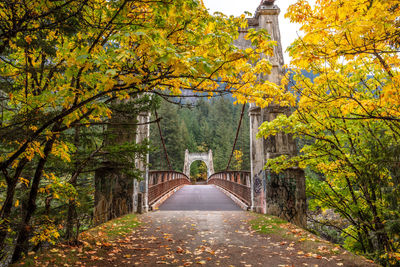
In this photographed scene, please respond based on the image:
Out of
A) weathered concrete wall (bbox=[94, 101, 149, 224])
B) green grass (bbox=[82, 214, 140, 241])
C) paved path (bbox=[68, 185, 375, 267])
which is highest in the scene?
weathered concrete wall (bbox=[94, 101, 149, 224])

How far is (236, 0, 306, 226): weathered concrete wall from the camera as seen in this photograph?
602cm

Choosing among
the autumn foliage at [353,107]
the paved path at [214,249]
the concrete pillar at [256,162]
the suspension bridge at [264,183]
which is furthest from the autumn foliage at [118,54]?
the concrete pillar at [256,162]

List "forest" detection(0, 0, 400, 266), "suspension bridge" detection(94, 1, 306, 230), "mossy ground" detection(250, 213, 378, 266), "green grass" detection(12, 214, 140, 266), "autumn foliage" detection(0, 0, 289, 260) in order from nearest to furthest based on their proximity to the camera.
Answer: "autumn foliage" detection(0, 0, 289, 260) < "forest" detection(0, 0, 400, 266) < "green grass" detection(12, 214, 140, 266) < "mossy ground" detection(250, 213, 378, 266) < "suspension bridge" detection(94, 1, 306, 230)

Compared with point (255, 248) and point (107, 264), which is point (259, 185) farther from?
point (107, 264)

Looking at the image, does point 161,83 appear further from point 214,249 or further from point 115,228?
point 115,228

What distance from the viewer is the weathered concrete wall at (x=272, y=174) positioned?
602 cm

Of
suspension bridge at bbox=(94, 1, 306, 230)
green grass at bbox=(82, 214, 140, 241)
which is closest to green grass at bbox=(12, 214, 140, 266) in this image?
green grass at bbox=(82, 214, 140, 241)

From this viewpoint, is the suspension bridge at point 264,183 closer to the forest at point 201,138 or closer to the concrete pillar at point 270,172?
the concrete pillar at point 270,172

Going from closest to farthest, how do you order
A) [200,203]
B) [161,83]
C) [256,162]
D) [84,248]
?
1. [161,83]
2. [84,248]
3. [256,162]
4. [200,203]

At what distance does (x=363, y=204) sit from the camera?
5887 mm

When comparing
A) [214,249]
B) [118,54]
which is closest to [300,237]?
[214,249]

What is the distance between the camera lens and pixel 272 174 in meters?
6.80

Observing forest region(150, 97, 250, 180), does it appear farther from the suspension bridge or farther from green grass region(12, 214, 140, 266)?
green grass region(12, 214, 140, 266)

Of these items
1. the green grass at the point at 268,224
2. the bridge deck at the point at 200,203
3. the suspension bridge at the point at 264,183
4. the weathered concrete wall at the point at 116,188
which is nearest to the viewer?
the green grass at the point at 268,224
